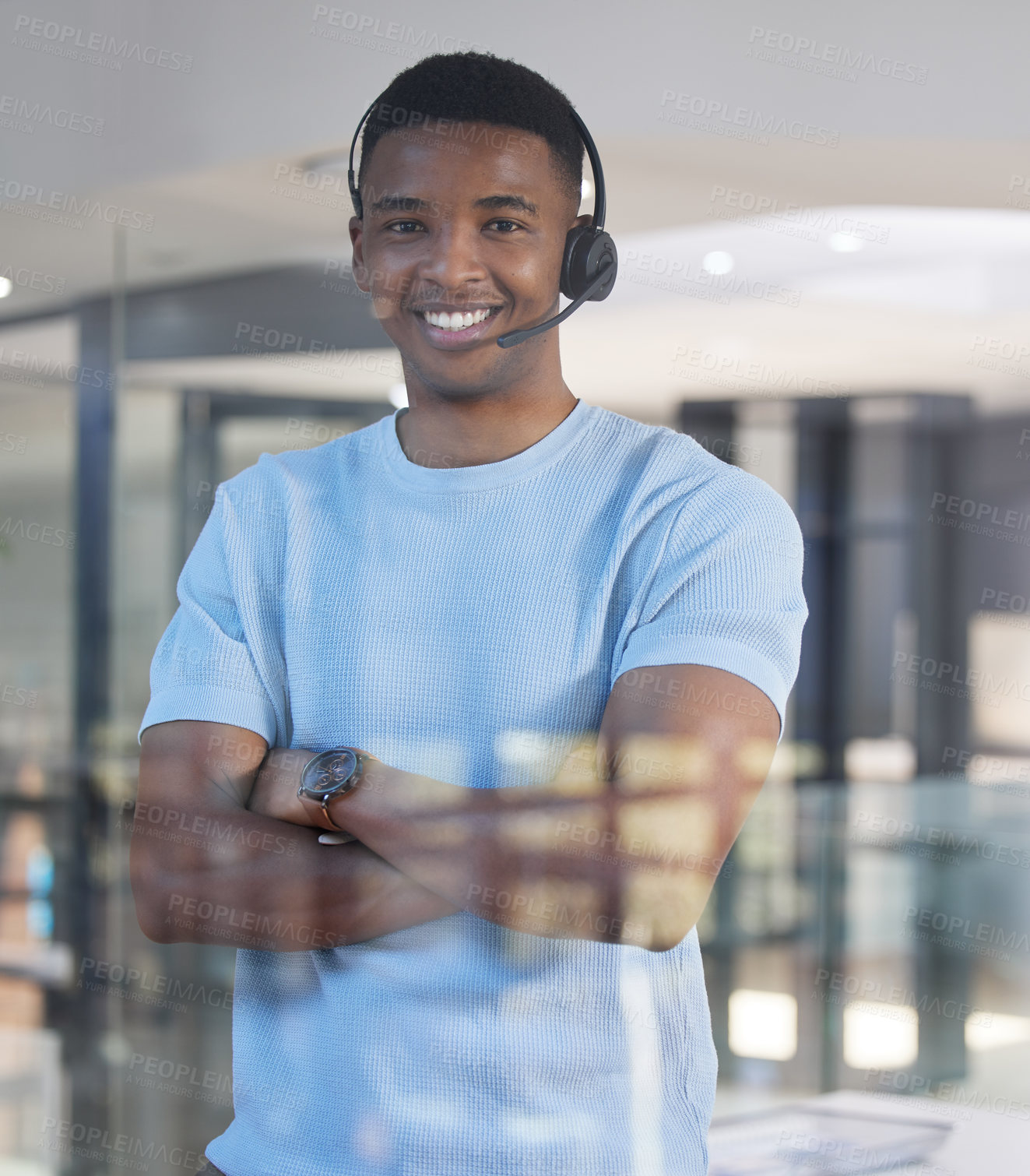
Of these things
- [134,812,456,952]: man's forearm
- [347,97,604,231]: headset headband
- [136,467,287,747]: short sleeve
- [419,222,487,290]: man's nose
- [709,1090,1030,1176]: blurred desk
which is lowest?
[709,1090,1030,1176]: blurred desk

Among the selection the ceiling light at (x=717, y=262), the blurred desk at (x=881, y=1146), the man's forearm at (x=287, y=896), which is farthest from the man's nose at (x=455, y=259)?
the ceiling light at (x=717, y=262)

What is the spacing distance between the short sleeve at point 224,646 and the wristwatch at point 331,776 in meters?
0.09

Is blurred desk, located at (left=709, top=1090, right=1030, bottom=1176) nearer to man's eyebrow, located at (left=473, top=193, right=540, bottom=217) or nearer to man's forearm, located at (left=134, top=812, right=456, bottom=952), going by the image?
man's forearm, located at (left=134, top=812, right=456, bottom=952)

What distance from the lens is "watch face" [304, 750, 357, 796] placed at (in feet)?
3.67

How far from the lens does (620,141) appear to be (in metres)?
2.21

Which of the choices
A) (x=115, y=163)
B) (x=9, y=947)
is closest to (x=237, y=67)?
(x=115, y=163)

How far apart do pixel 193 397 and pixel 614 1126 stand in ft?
7.83

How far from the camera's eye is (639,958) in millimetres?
1136

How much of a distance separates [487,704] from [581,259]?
0.49 metres

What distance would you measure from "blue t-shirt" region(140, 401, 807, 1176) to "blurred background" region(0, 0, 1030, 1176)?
0.30 metres

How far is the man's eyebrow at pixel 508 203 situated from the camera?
1.23m

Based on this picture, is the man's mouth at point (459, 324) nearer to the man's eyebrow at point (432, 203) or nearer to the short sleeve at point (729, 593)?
the man's eyebrow at point (432, 203)

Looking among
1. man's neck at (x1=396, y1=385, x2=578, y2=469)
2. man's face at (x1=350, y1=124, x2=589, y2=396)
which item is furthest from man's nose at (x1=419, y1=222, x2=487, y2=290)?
man's neck at (x1=396, y1=385, x2=578, y2=469)

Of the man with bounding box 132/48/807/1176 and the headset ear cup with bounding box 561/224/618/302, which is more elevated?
the headset ear cup with bounding box 561/224/618/302
